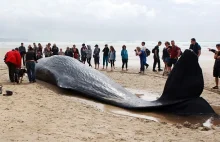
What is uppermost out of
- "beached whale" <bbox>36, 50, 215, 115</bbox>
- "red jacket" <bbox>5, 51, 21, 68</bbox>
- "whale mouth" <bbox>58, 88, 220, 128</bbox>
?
"red jacket" <bbox>5, 51, 21, 68</bbox>

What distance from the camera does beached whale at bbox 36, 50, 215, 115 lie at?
8555mm

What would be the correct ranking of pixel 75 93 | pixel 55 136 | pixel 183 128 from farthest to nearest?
pixel 75 93
pixel 183 128
pixel 55 136

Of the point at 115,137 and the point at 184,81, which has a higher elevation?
the point at 184,81

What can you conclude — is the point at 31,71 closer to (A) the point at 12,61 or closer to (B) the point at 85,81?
(A) the point at 12,61

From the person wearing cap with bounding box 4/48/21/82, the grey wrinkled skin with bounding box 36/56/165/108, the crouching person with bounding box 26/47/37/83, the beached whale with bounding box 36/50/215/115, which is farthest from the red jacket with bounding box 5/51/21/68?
the beached whale with bounding box 36/50/215/115

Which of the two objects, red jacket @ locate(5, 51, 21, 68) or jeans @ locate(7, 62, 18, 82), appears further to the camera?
jeans @ locate(7, 62, 18, 82)

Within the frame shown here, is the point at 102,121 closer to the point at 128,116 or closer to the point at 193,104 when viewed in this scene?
the point at 128,116

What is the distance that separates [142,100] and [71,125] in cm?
329

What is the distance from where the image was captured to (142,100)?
980 centimetres

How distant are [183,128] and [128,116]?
159 centimetres

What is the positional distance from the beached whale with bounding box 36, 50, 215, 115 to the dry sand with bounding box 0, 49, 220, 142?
87 cm

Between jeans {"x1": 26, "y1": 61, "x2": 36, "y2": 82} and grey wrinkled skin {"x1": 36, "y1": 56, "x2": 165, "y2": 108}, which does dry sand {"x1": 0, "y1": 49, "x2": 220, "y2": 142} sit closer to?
grey wrinkled skin {"x1": 36, "y1": 56, "x2": 165, "y2": 108}

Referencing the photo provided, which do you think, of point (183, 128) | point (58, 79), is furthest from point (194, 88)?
point (58, 79)

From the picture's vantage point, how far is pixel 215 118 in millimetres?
A: 8422
